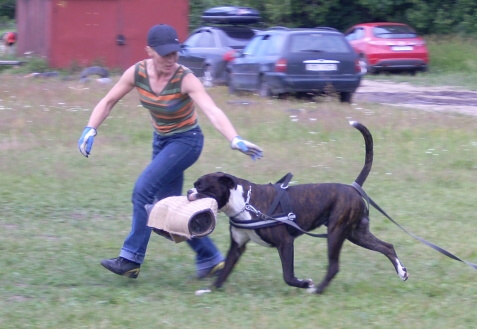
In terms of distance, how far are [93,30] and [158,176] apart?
15.8 metres

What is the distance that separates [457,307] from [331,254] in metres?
0.87

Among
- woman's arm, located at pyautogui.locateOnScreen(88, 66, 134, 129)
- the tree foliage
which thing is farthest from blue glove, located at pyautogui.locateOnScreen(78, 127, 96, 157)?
the tree foliage

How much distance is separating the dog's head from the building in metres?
15.9

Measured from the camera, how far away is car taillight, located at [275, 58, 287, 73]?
570 inches

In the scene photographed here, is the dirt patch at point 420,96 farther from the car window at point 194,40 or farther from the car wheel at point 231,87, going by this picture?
the car window at point 194,40

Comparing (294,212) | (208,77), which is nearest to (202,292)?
(294,212)

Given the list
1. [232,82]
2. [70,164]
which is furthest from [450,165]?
[232,82]

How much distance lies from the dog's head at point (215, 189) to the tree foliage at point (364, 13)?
25173 mm

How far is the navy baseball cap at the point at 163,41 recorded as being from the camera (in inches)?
204

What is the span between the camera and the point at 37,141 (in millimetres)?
11008

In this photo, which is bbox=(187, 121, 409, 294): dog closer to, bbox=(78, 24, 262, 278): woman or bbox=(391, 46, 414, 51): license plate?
bbox=(78, 24, 262, 278): woman

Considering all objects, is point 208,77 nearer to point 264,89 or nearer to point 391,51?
point 264,89

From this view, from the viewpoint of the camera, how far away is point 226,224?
7.48 metres

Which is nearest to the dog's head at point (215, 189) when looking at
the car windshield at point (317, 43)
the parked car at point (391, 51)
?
the car windshield at point (317, 43)
